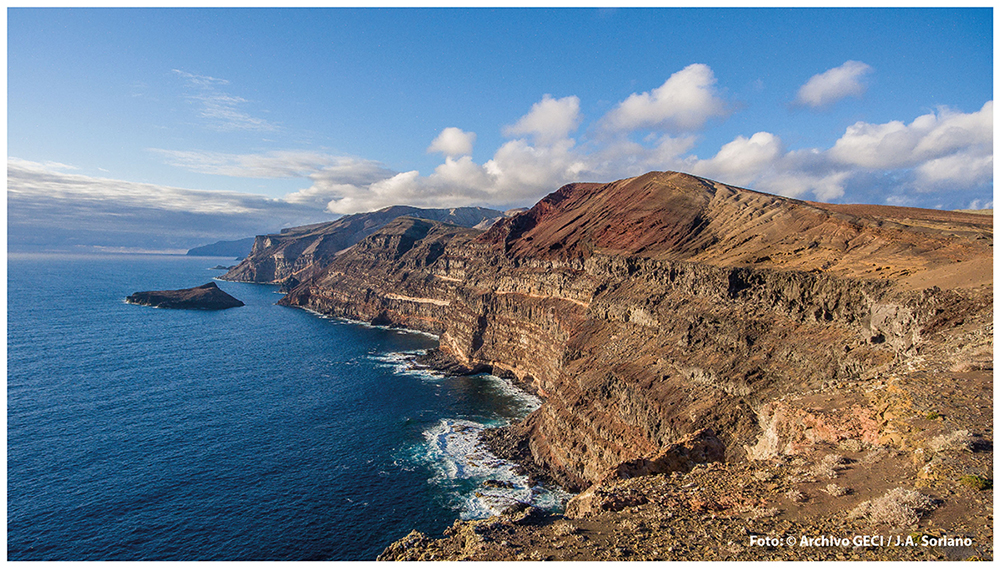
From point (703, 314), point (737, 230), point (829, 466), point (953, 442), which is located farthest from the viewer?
point (737, 230)

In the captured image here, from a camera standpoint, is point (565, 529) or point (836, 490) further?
point (565, 529)

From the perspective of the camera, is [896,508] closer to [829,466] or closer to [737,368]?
[829,466]

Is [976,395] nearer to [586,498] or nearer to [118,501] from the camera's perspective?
[586,498]

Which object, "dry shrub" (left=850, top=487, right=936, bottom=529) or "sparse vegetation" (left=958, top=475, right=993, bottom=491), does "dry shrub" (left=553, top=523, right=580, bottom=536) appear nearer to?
"dry shrub" (left=850, top=487, right=936, bottom=529)

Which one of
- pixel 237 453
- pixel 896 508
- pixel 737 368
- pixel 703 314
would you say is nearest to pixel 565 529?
pixel 896 508

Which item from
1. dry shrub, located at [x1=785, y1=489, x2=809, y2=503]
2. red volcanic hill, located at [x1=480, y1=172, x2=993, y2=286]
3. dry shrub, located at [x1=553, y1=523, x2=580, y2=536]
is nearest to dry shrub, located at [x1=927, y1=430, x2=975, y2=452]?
dry shrub, located at [x1=785, y1=489, x2=809, y2=503]

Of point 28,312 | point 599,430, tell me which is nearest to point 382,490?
point 599,430
